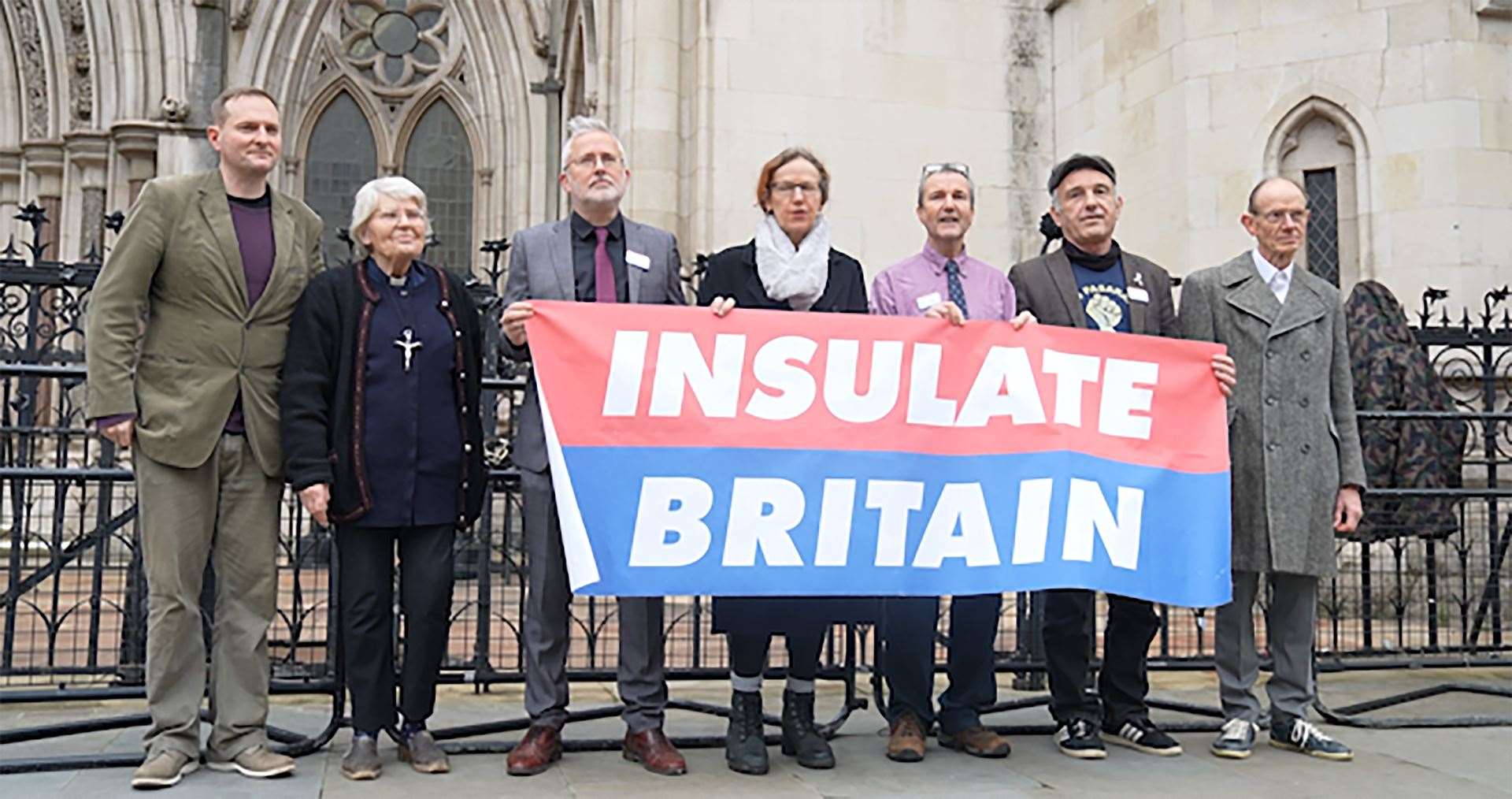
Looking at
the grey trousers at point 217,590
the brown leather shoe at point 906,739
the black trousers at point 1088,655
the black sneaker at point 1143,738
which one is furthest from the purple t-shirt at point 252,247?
the black sneaker at point 1143,738

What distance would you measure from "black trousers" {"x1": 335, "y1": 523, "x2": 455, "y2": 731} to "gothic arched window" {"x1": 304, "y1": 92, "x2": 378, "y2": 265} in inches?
627

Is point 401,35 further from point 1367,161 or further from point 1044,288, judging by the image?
point 1044,288

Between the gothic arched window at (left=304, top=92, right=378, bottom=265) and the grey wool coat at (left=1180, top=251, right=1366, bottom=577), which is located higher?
the gothic arched window at (left=304, top=92, right=378, bottom=265)

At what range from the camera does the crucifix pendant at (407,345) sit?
4.66 metres

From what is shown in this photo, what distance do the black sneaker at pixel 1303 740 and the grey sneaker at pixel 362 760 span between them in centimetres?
350

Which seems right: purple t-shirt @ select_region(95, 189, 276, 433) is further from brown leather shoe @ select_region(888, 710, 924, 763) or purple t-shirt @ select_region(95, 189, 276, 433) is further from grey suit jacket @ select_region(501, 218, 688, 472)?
brown leather shoe @ select_region(888, 710, 924, 763)

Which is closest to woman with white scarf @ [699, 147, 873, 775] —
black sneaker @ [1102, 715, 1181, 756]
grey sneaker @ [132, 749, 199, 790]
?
black sneaker @ [1102, 715, 1181, 756]

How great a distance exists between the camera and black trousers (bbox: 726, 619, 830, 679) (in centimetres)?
485

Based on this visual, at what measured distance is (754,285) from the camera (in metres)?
5.00

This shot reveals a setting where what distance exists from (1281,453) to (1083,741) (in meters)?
1.39

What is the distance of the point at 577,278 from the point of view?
4.96 m

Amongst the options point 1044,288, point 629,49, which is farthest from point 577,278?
point 629,49

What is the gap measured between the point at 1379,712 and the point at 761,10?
7718mm

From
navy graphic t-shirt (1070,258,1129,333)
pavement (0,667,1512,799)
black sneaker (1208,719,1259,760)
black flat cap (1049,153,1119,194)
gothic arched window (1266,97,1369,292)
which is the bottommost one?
pavement (0,667,1512,799)
